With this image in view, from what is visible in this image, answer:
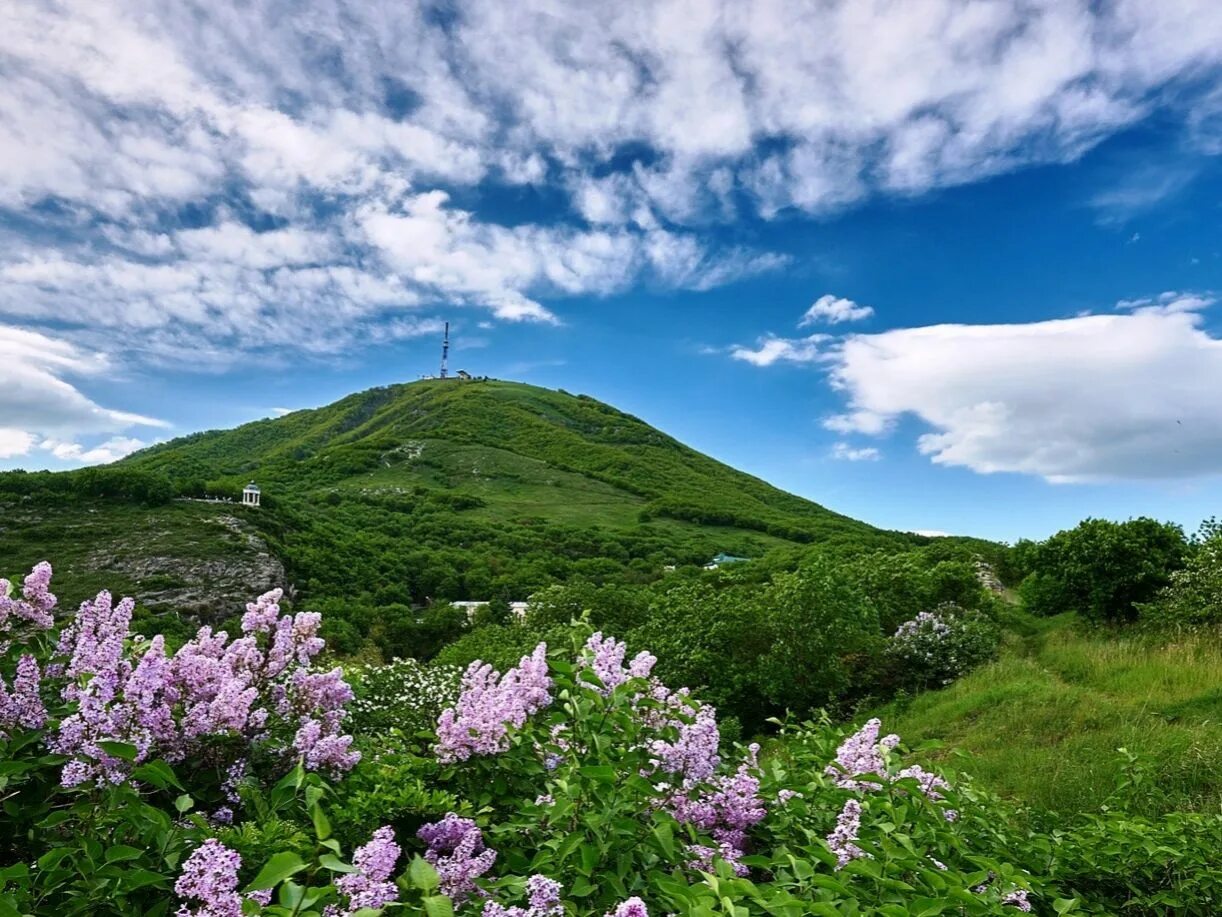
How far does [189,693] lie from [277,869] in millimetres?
1170

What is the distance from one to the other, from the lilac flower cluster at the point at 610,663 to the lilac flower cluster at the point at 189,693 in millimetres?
918

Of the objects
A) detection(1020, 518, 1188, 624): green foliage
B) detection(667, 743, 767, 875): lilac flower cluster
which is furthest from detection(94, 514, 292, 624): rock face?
detection(667, 743, 767, 875): lilac flower cluster

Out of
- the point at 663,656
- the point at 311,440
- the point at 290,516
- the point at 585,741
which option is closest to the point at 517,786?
the point at 585,741

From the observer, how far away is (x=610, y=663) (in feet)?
9.21

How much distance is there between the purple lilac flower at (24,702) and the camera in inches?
86.2

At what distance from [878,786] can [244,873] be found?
2401 mm

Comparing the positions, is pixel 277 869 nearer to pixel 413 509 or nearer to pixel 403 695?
pixel 403 695

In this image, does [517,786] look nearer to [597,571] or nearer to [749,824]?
[749,824]

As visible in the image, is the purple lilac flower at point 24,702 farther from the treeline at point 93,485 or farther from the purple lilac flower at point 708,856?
the treeline at point 93,485

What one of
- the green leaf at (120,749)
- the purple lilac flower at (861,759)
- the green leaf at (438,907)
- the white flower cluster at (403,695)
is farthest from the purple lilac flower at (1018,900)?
the white flower cluster at (403,695)

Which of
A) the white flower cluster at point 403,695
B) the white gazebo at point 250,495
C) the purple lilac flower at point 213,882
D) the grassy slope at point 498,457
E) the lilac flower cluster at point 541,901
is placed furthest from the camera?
the grassy slope at point 498,457

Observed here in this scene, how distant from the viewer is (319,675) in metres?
2.82

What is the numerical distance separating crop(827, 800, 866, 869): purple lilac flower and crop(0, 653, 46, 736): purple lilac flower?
8.16ft

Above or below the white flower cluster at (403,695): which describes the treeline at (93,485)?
above
